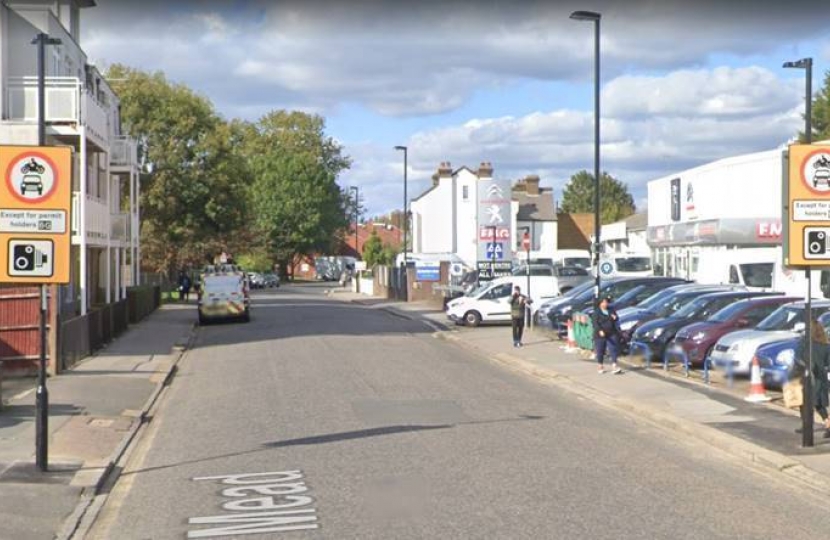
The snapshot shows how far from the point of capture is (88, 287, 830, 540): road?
9562 millimetres

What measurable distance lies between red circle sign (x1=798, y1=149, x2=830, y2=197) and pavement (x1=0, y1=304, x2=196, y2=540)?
8.73 meters

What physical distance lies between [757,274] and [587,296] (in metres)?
4.96

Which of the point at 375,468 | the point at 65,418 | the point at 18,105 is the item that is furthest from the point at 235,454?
the point at 18,105

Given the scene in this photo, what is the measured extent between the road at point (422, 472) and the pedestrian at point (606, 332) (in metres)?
1.94

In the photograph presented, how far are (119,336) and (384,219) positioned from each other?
521 feet

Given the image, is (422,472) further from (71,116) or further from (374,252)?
(374,252)

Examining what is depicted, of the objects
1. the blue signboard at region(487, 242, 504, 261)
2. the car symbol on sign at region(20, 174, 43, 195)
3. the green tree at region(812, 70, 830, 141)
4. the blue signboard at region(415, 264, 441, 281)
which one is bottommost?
the blue signboard at region(415, 264, 441, 281)

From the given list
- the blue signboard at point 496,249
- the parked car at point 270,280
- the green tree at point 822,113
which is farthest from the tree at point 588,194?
the blue signboard at point 496,249

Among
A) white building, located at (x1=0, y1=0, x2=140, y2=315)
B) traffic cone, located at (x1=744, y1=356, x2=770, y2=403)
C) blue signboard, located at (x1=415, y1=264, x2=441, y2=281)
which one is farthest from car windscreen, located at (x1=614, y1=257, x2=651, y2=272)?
traffic cone, located at (x1=744, y1=356, x2=770, y2=403)

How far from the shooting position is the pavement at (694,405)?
13.0 meters

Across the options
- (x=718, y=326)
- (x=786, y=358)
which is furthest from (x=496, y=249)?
(x=786, y=358)

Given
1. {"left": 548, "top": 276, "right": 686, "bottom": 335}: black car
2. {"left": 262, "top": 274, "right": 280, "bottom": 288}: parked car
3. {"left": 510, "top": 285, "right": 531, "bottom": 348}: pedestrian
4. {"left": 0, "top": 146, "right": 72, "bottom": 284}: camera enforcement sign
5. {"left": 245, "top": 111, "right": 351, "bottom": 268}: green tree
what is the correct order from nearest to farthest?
{"left": 0, "top": 146, "right": 72, "bottom": 284}: camera enforcement sign < {"left": 510, "top": 285, "right": 531, "bottom": 348}: pedestrian < {"left": 548, "top": 276, "right": 686, "bottom": 335}: black car < {"left": 262, "top": 274, "right": 280, "bottom": 288}: parked car < {"left": 245, "top": 111, "right": 351, "bottom": 268}: green tree

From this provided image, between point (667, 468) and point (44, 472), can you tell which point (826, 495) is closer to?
point (667, 468)

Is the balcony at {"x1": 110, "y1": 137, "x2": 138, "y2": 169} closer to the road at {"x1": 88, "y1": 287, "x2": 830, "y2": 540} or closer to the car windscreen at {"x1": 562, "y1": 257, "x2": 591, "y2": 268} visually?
the road at {"x1": 88, "y1": 287, "x2": 830, "y2": 540}
